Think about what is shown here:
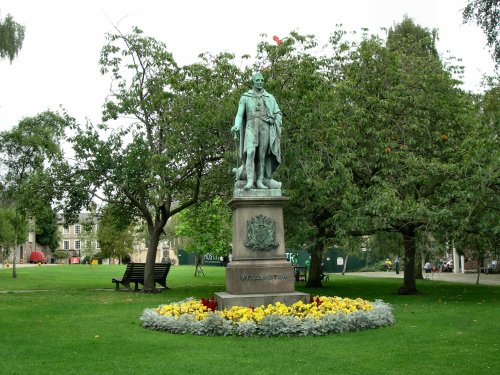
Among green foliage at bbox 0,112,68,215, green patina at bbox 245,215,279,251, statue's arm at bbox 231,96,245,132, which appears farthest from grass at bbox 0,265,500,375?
green foliage at bbox 0,112,68,215

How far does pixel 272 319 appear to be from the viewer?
10.1 m

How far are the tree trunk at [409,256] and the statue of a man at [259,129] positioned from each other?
8.77 meters

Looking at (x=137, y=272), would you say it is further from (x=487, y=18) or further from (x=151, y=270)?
(x=487, y=18)

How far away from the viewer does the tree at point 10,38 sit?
19062 millimetres

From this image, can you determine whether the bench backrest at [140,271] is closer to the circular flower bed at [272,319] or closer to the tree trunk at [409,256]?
the tree trunk at [409,256]

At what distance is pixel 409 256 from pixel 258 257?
1073 cm

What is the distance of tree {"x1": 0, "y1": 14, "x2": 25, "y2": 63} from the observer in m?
19.1

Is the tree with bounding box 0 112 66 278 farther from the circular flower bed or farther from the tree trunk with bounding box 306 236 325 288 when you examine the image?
the circular flower bed

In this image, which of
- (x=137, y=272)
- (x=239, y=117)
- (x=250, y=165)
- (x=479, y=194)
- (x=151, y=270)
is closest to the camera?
(x=250, y=165)

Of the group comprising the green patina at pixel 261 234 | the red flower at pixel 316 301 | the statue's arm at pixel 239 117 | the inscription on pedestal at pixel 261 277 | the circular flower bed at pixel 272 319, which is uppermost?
the statue's arm at pixel 239 117

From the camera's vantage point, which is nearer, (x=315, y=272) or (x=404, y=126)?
(x=404, y=126)

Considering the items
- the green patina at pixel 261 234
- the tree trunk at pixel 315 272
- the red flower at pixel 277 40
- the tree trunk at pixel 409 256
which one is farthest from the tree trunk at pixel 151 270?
the green patina at pixel 261 234

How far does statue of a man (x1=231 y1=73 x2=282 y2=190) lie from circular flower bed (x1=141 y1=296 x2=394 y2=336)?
2844mm

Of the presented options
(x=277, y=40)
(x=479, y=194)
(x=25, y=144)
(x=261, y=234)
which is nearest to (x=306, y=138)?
(x=277, y=40)
